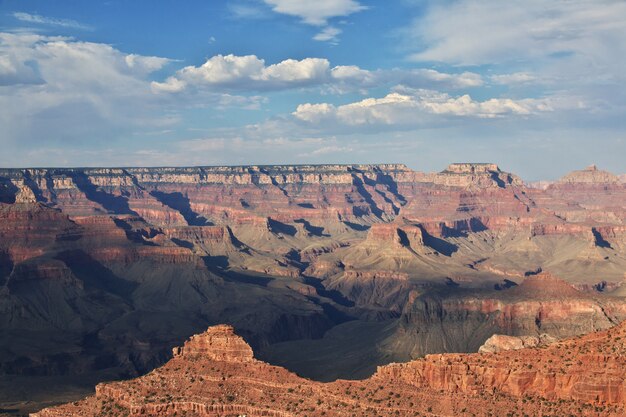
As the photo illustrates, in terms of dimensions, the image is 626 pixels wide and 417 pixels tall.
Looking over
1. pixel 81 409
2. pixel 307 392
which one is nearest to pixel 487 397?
pixel 307 392

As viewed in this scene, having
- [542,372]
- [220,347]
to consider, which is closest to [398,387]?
[542,372]

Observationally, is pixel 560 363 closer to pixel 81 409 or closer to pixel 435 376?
pixel 435 376

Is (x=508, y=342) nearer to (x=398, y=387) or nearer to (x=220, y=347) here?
(x=220, y=347)


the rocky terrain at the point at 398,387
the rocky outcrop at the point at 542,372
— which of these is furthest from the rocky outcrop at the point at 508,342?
the rocky outcrop at the point at 542,372

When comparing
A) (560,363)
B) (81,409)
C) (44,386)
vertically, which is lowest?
(44,386)

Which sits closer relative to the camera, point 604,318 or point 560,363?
point 560,363

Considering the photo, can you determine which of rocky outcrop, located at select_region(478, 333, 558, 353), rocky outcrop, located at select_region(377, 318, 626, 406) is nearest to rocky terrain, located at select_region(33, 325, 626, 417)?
rocky outcrop, located at select_region(377, 318, 626, 406)

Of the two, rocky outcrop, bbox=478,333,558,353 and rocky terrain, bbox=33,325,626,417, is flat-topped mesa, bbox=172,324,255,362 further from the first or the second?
rocky outcrop, bbox=478,333,558,353
